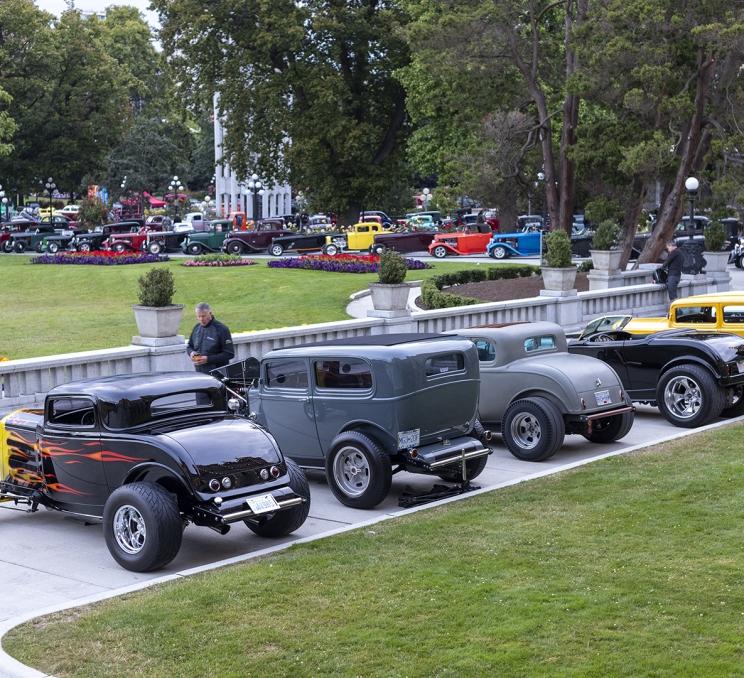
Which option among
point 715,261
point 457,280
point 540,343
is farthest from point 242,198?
point 540,343

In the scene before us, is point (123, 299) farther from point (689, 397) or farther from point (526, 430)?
point (526, 430)

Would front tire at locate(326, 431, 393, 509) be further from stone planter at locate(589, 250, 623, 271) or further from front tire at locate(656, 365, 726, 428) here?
stone planter at locate(589, 250, 623, 271)

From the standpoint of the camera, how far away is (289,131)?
57.8m

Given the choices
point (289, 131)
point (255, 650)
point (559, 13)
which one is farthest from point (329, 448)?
point (289, 131)

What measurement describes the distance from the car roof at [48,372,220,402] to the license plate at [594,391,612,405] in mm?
4958

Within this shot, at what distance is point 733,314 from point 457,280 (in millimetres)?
19244

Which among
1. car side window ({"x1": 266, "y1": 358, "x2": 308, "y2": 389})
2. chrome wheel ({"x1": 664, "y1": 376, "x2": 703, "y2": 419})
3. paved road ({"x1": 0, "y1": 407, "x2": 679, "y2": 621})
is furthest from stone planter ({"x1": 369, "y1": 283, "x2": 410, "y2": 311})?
car side window ({"x1": 266, "y1": 358, "x2": 308, "y2": 389})

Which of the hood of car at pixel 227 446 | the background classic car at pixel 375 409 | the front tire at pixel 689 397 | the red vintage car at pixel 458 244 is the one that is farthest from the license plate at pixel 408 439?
the red vintage car at pixel 458 244

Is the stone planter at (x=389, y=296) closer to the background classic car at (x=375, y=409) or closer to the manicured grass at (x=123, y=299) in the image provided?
the background classic car at (x=375, y=409)

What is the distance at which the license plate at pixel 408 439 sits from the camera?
39.1ft

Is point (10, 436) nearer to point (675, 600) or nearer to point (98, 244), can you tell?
point (675, 600)

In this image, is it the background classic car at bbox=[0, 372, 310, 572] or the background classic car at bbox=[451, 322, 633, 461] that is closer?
the background classic car at bbox=[0, 372, 310, 572]

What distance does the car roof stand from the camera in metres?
10.9

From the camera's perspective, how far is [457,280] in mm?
37031
